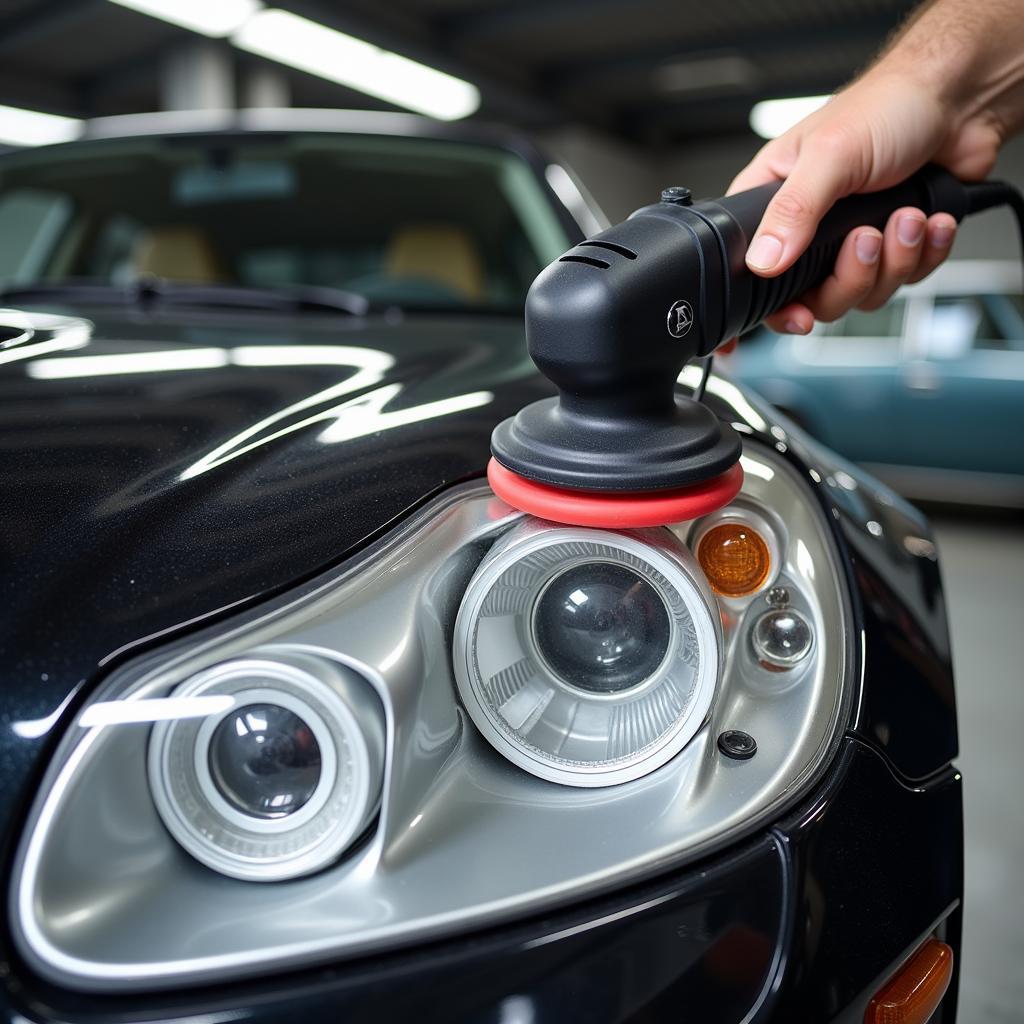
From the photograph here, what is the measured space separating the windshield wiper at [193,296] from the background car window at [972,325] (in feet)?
13.7

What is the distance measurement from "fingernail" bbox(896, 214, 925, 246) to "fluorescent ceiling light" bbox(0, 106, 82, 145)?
35.2 feet

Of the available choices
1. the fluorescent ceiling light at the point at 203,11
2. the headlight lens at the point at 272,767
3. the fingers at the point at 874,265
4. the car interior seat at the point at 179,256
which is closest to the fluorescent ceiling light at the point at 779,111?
the fluorescent ceiling light at the point at 203,11

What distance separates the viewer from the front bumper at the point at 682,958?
565mm

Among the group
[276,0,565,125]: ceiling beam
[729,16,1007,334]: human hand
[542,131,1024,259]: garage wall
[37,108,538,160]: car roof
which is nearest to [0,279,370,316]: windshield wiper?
[37,108,538,160]: car roof

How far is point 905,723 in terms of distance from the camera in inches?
31.6

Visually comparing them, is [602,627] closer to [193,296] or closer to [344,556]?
[344,556]

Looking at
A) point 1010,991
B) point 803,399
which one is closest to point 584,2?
point 803,399

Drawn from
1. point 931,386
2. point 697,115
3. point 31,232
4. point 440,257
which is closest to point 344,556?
point 440,257

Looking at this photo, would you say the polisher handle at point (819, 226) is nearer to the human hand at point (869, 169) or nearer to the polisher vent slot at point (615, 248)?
the human hand at point (869, 169)

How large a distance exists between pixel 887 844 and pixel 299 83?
38.3ft

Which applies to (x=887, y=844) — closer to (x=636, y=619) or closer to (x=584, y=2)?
(x=636, y=619)

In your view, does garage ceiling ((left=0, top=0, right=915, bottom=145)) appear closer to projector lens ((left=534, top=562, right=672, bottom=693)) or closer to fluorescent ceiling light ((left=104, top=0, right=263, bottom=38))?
fluorescent ceiling light ((left=104, top=0, right=263, bottom=38))

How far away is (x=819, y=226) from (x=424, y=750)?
0.66 metres

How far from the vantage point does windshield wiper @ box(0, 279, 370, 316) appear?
160 centimetres
